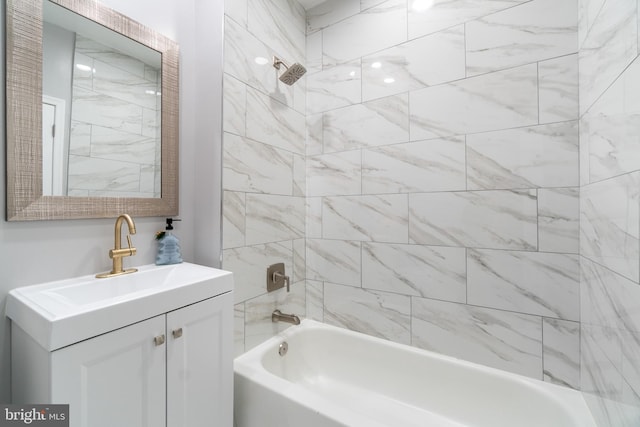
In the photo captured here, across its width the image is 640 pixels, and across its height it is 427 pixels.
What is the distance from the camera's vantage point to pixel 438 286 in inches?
59.3

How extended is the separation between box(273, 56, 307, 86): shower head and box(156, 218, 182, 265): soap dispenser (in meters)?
1.00

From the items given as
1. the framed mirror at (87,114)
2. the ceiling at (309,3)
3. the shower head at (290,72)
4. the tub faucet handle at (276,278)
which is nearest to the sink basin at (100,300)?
the framed mirror at (87,114)

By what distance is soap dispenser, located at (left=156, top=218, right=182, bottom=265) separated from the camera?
1.28 m

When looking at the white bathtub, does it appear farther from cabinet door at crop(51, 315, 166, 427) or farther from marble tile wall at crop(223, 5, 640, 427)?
cabinet door at crop(51, 315, 166, 427)

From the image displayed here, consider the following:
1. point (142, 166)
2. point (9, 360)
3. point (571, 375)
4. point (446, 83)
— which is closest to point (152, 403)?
point (9, 360)

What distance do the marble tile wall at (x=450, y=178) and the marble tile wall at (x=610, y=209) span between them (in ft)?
0.23

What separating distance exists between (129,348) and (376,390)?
1.37m

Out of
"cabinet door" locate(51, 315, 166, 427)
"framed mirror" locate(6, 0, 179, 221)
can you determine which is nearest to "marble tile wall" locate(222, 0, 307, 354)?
"framed mirror" locate(6, 0, 179, 221)

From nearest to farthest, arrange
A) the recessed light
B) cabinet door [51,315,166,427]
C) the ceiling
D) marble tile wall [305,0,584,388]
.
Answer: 1. cabinet door [51,315,166,427]
2. marble tile wall [305,0,584,388]
3. the recessed light
4. the ceiling

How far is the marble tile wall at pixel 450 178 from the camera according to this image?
4.10 feet

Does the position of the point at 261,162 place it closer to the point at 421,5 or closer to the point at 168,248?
the point at 168,248

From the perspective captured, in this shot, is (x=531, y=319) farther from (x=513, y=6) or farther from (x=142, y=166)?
(x=142, y=166)

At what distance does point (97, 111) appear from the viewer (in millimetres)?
1121

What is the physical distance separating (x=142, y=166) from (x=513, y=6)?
1886mm
